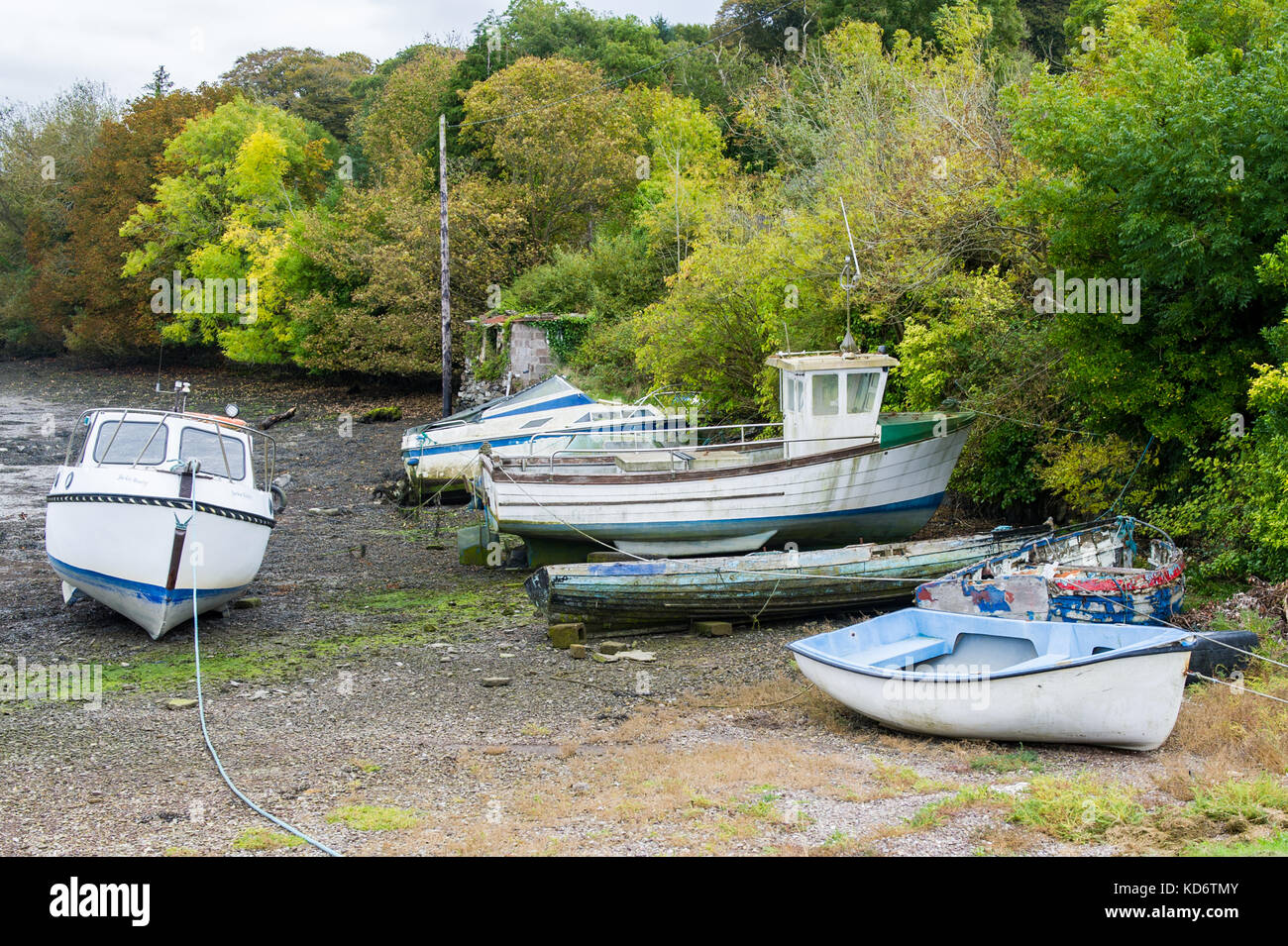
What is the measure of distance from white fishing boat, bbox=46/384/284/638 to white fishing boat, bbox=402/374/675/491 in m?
7.97

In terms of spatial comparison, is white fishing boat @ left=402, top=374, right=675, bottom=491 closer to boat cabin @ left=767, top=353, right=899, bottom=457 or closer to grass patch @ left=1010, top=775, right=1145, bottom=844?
boat cabin @ left=767, top=353, right=899, bottom=457

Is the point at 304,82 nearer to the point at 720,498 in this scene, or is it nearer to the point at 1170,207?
the point at 720,498

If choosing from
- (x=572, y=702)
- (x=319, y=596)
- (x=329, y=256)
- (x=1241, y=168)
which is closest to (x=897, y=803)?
(x=572, y=702)

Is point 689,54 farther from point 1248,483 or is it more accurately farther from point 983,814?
point 983,814

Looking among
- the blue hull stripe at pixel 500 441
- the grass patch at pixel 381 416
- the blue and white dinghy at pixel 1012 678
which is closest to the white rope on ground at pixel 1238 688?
the blue and white dinghy at pixel 1012 678

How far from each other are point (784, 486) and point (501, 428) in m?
8.45

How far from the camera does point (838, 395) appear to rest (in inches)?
672

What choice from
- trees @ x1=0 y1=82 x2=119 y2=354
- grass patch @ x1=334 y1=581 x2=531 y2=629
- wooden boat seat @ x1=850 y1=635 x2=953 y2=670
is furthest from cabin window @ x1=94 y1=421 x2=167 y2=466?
trees @ x1=0 y1=82 x2=119 y2=354

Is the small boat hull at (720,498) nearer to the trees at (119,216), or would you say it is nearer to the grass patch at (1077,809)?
the grass patch at (1077,809)

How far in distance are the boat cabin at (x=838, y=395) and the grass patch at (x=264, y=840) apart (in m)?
11.1

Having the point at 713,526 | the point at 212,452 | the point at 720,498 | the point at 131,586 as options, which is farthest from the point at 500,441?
the point at 131,586

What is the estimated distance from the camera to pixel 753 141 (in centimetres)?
3925

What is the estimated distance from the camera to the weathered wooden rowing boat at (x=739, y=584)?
44.9ft

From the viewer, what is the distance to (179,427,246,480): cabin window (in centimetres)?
1443
